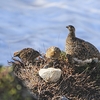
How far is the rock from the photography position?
29.2 ft

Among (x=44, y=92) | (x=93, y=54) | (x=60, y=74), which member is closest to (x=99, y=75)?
(x=93, y=54)

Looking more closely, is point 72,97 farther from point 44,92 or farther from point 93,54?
point 93,54

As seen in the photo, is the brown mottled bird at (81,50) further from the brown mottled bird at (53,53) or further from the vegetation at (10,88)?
the vegetation at (10,88)

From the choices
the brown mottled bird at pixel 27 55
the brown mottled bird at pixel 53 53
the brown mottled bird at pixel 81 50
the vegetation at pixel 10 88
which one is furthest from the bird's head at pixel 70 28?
the vegetation at pixel 10 88

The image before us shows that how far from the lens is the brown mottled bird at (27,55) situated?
991 cm

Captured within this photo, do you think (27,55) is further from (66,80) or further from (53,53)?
(66,80)

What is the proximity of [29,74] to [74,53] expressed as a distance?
132 centimetres

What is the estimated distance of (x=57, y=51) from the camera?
10.0m

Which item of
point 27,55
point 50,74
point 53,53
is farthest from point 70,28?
point 50,74

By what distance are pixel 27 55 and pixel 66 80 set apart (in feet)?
4.22

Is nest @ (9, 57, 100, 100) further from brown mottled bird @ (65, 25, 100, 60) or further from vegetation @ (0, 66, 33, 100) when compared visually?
vegetation @ (0, 66, 33, 100)

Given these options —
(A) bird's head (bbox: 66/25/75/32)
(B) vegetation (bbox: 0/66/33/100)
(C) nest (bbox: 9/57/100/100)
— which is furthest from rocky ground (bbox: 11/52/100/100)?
(B) vegetation (bbox: 0/66/33/100)

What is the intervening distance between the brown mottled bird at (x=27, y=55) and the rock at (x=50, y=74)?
2.92ft

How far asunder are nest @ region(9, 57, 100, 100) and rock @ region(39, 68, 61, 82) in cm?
8
